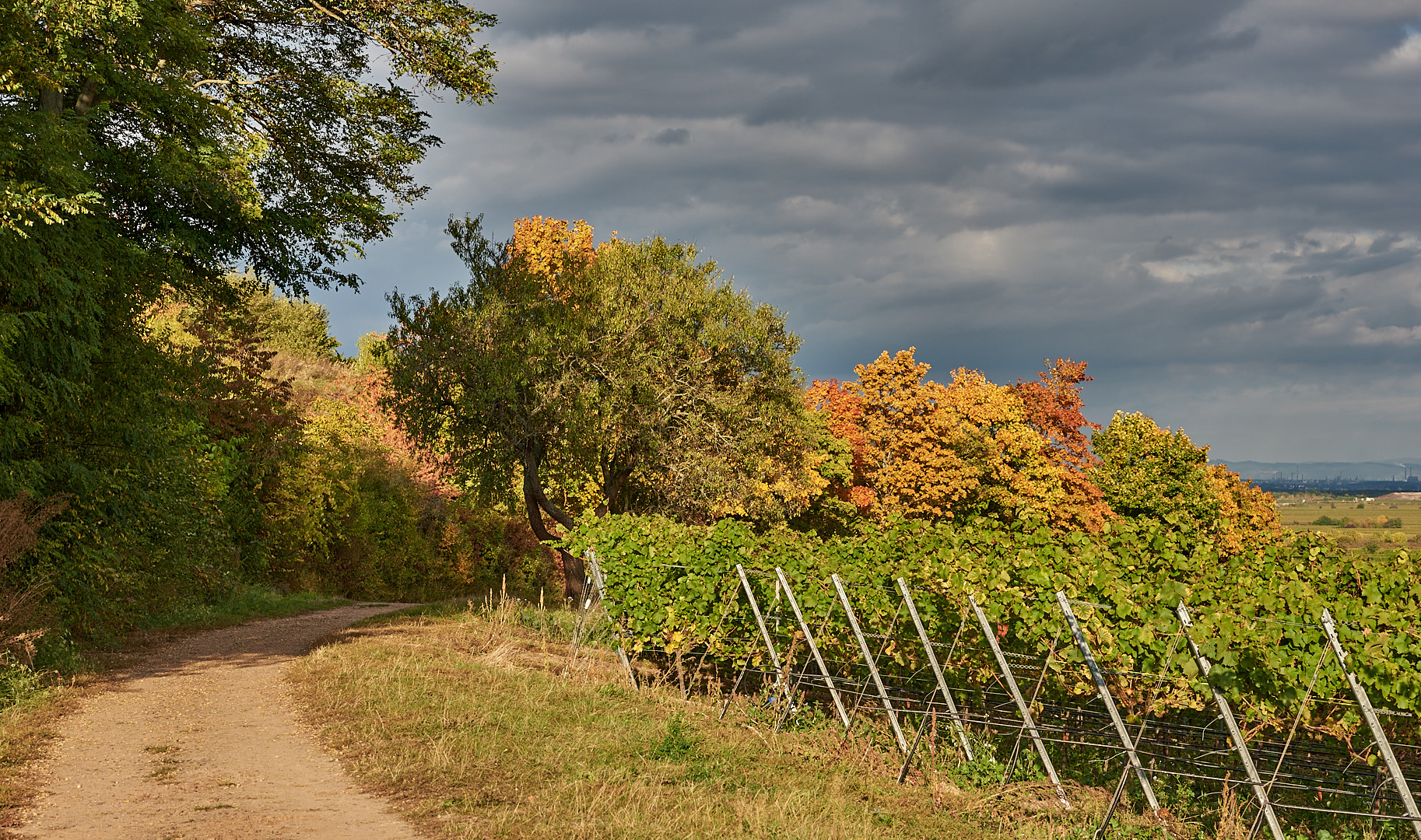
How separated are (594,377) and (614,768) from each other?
14.9 metres

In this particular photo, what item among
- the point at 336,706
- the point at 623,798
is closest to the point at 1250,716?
the point at 623,798

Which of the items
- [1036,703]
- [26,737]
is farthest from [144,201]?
[1036,703]

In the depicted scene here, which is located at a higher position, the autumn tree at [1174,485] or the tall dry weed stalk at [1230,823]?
the autumn tree at [1174,485]

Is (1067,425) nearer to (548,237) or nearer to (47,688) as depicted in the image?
(548,237)

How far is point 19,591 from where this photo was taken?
12.9m

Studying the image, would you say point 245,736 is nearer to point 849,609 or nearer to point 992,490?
point 849,609

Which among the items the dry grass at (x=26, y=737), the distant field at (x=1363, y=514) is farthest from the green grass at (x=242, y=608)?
the distant field at (x=1363, y=514)

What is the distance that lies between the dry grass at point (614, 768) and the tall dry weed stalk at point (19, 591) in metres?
3.23

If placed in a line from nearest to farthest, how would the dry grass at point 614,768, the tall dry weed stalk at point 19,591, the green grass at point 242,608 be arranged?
the dry grass at point 614,768, the tall dry weed stalk at point 19,591, the green grass at point 242,608

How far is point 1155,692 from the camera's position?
804cm

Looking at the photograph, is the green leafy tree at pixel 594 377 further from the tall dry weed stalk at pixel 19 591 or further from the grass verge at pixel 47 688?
the tall dry weed stalk at pixel 19 591

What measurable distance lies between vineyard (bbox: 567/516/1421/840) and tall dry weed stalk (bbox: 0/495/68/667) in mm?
7056

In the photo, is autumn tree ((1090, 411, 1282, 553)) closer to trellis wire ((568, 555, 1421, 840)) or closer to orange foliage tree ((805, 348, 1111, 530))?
orange foliage tree ((805, 348, 1111, 530))

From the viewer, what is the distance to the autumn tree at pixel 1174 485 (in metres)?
44.1
